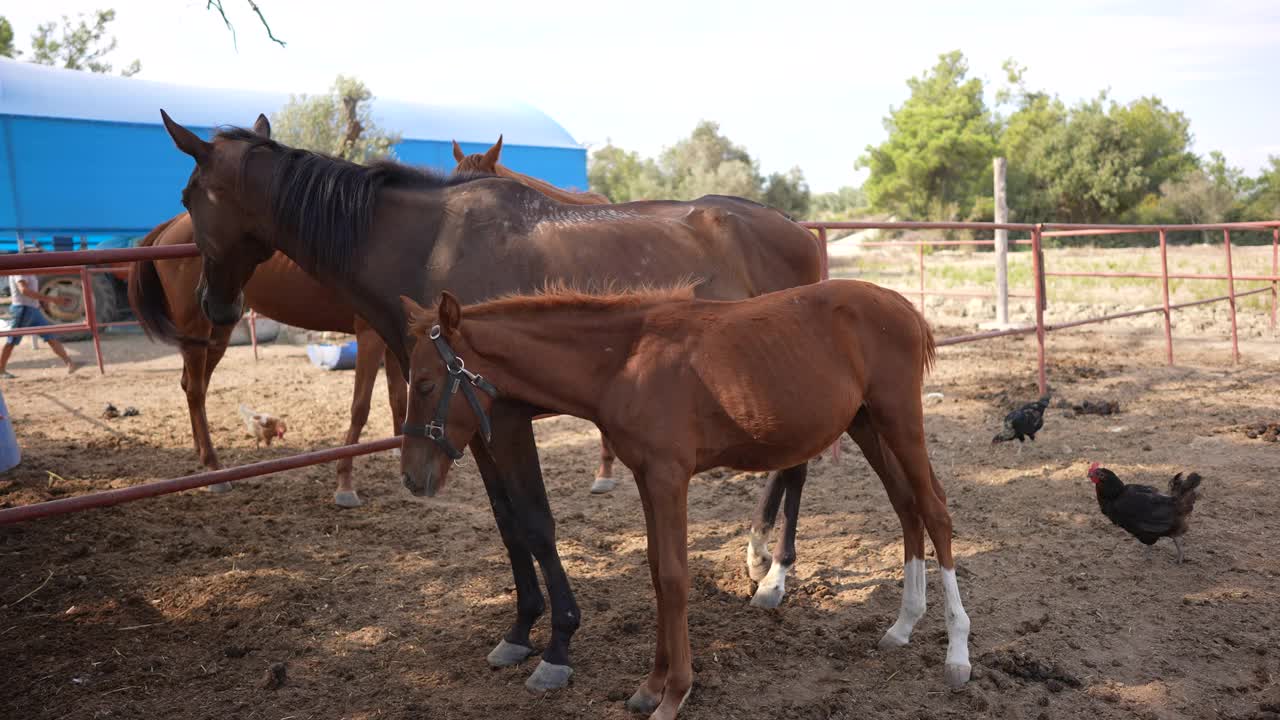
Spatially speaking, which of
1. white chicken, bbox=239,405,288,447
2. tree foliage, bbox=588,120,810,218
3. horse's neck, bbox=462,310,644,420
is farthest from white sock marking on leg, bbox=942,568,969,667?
tree foliage, bbox=588,120,810,218

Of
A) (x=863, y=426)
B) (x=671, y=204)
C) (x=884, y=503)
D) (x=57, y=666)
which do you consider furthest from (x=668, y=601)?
(x=884, y=503)

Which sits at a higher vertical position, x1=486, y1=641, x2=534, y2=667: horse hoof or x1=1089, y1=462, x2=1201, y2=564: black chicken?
x1=1089, y1=462, x2=1201, y2=564: black chicken

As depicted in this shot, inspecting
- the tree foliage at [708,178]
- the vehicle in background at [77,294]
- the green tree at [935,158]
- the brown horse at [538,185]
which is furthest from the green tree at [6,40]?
the green tree at [935,158]

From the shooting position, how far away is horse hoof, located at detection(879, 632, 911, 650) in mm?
3240

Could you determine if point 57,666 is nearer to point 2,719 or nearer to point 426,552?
point 2,719

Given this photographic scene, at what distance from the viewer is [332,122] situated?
765 inches

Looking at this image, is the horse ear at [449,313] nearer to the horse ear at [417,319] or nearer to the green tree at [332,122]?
the horse ear at [417,319]

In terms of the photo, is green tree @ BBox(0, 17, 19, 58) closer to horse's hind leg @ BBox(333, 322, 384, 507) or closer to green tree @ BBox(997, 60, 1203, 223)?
horse's hind leg @ BBox(333, 322, 384, 507)

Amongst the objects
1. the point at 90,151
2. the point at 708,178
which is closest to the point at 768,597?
the point at 90,151

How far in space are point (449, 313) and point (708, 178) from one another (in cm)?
3804

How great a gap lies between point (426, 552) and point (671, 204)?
7.19 feet

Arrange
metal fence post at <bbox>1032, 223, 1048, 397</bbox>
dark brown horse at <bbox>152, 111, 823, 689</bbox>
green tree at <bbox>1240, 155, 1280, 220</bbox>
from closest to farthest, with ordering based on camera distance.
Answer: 1. dark brown horse at <bbox>152, 111, 823, 689</bbox>
2. metal fence post at <bbox>1032, 223, 1048, 397</bbox>
3. green tree at <bbox>1240, 155, 1280, 220</bbox>

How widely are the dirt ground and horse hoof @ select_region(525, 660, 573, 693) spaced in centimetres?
3

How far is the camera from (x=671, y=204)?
161 inches
